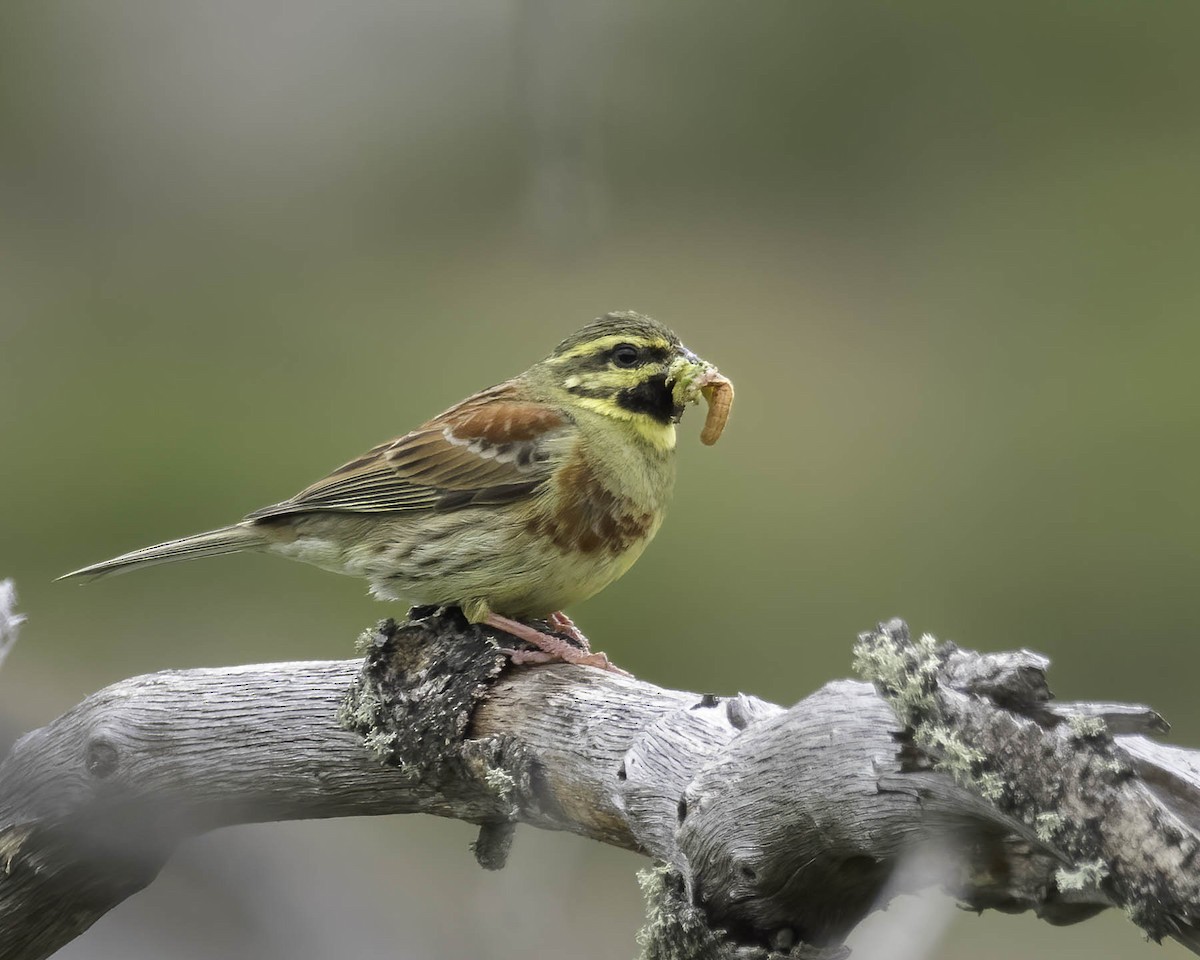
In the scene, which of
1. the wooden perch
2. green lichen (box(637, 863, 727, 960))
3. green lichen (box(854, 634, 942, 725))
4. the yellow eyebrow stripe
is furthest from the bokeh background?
green lichen (box(854, 634, 942, 725))

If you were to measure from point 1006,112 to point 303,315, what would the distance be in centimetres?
247

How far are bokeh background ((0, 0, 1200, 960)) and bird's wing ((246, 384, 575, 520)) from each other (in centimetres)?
132

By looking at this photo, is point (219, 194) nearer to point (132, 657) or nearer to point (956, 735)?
point (132, 657)

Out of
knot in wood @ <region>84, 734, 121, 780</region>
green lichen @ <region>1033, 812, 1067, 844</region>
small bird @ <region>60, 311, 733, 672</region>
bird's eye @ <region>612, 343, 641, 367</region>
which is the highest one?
bird's eye @ <region>612, 343, 641, 367</region>

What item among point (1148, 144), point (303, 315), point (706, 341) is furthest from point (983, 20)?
point (303, 315)

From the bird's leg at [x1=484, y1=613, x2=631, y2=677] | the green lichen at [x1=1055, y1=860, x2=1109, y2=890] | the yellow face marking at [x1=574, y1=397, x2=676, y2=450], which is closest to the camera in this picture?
the green lichen at [x1=1055, y1=860, x2=1109, y2=890]

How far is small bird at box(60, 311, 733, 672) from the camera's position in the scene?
226cm

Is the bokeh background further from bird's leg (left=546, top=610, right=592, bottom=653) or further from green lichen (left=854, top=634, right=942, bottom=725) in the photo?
green lichen (left=854, top=634, right=942, bottom=725)

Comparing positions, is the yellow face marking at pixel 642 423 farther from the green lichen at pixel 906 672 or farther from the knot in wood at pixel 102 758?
the green lichen at pixel 906 672

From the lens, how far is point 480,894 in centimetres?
343

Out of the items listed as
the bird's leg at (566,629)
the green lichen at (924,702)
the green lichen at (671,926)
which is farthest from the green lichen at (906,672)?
the bird's leg at (566,629)

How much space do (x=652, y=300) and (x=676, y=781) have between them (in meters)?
3.19

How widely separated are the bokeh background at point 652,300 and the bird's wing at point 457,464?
52.2 inches

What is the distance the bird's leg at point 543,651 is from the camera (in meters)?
2.01
